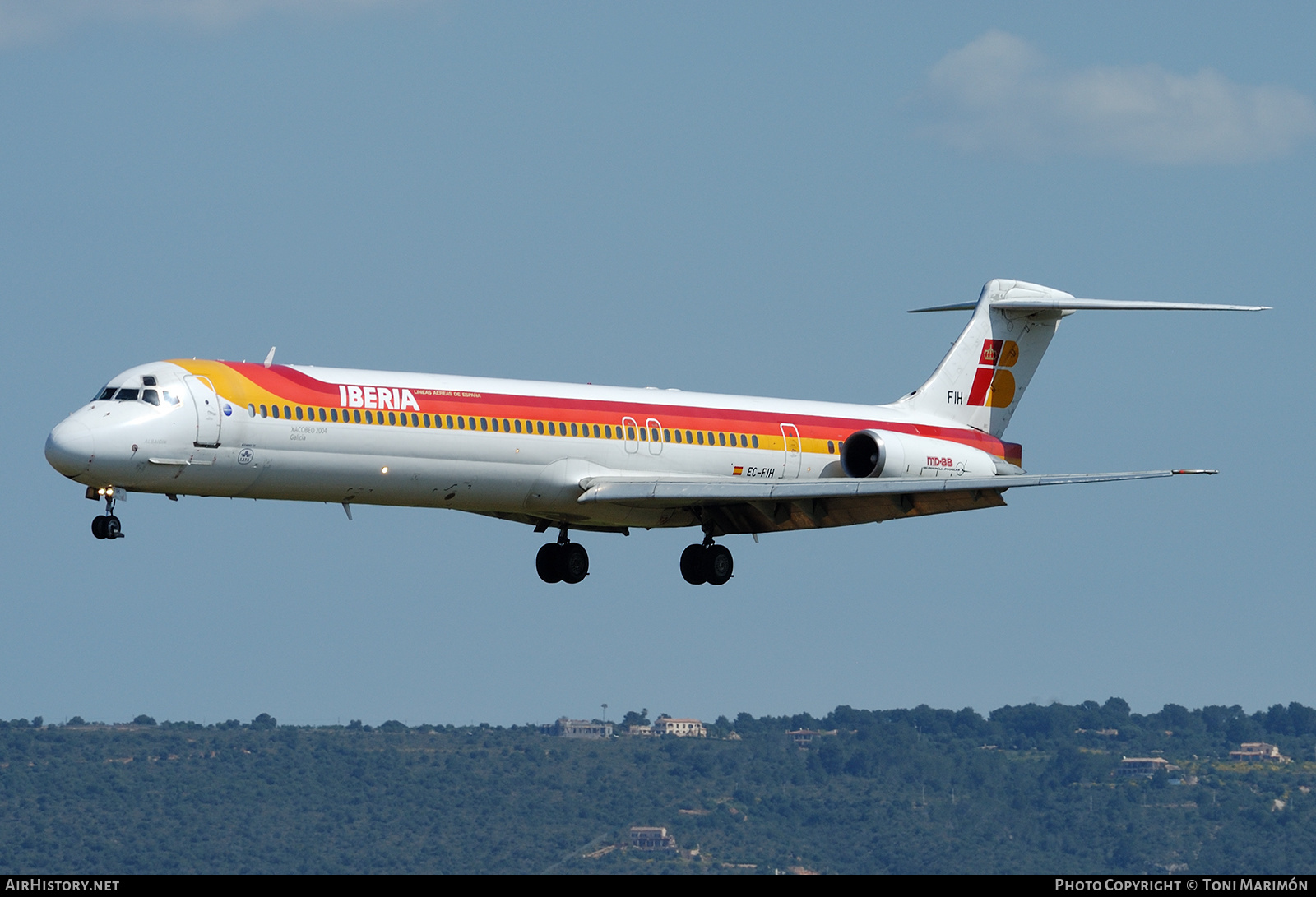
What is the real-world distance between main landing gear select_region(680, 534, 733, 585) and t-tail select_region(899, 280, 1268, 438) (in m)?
6.65

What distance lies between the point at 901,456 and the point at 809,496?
11.4 feet

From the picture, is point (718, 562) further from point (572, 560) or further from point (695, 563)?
point (572, 560)

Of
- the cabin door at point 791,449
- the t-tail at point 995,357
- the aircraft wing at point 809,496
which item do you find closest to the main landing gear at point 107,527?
the aircraft wing at point 809,496

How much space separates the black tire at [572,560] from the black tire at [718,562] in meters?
2.62

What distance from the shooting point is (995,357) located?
158 feet

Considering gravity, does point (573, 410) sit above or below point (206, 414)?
above

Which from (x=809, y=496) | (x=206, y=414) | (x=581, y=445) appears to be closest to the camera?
(x=206, y=414)

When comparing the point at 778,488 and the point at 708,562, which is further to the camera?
the point at 708,562

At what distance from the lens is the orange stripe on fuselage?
35938mm

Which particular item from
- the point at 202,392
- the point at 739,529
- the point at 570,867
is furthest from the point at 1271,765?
the point at 202,392

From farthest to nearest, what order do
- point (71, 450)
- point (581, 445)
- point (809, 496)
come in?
point (809, 496) → point (581, 445) → point (71, 450)

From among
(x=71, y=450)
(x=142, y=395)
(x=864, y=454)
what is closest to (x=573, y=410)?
(x=864, y=454)

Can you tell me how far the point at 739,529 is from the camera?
4288 cm

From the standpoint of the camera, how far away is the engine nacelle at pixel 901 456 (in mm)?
43125
